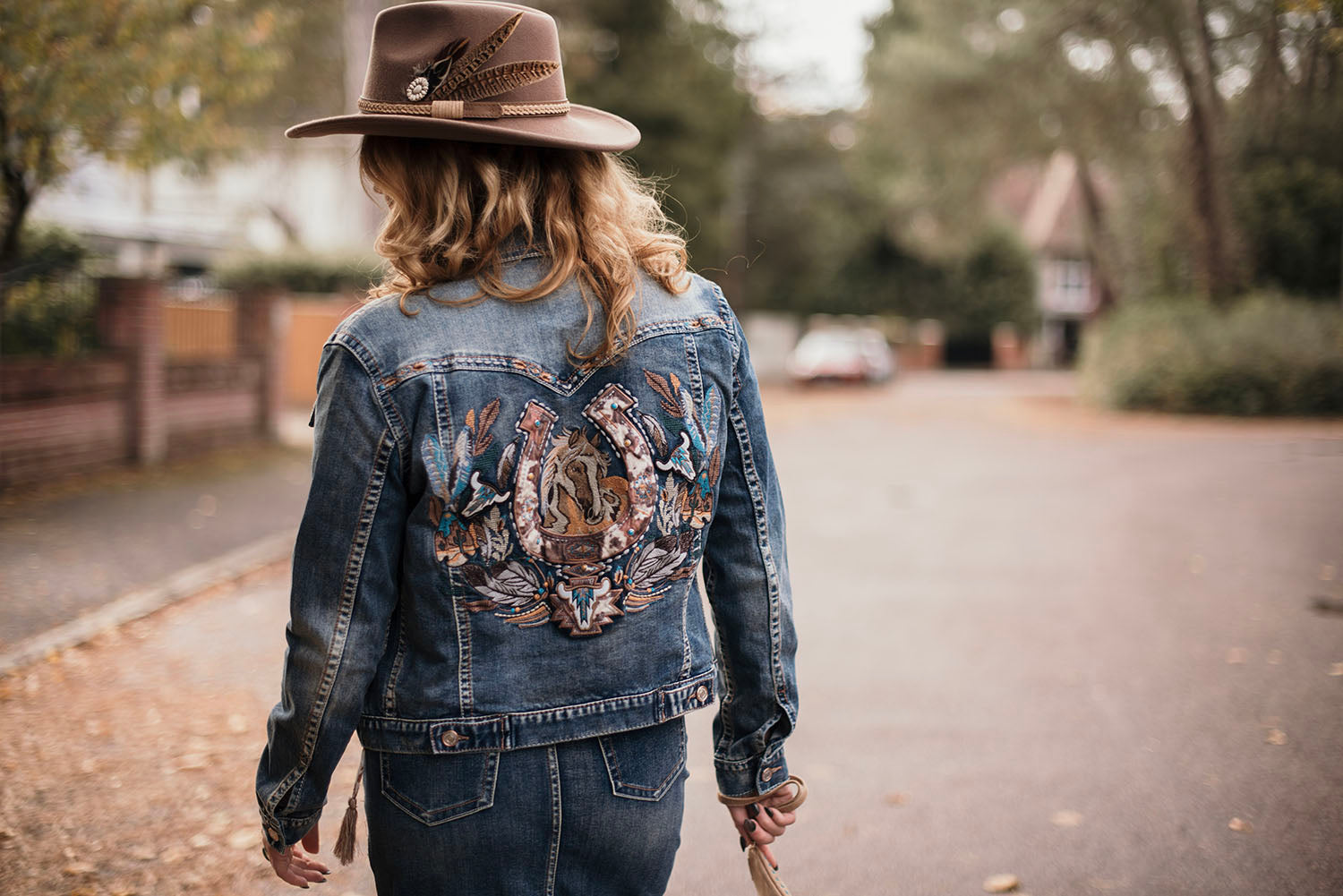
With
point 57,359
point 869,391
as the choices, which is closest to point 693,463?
point 57,359

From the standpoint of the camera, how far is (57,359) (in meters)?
9.69

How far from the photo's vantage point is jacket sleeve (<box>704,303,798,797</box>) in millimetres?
1993

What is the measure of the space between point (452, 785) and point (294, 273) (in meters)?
19.8

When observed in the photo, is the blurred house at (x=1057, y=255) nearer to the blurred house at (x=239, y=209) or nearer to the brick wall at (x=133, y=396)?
the blurred house at (x=239, y=209)

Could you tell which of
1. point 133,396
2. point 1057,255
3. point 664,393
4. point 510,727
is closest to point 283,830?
point 510,727

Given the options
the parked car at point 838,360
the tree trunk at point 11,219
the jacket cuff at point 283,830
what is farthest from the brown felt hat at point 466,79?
the parked car at point 838,360

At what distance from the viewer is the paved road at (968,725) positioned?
12.0ft

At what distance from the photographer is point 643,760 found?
1844 millimetres

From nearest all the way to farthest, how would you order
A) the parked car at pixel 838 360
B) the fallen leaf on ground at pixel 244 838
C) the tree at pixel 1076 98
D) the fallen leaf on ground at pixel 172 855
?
the fallen leaf on ground at pixel 172 855, the fallen leaf on ground at pixel 244 838, the tree at pixel 1076 98, the parked car at pixel 838 360

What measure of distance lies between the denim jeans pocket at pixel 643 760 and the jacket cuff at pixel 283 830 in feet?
1.50

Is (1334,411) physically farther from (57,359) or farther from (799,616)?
(57,359)

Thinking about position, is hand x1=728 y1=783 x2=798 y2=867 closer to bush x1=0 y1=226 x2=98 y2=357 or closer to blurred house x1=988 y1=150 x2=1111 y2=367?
bush x1=0 y1=226 x2=98 y2=357

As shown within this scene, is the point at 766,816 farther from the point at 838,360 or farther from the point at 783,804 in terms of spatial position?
the point at 838,360

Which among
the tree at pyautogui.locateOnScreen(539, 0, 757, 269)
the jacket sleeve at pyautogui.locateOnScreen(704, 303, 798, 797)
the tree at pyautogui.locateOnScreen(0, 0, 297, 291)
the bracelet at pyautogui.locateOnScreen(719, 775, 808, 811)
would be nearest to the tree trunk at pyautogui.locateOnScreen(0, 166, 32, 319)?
the tree at pyautogui.locateOnScreen(0, 0, 297, 291)
